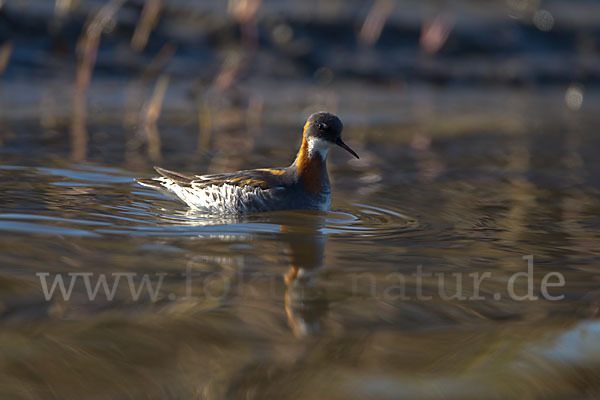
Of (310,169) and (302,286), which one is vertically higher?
(310,169)

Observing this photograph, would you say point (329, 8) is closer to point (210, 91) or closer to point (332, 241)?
point (210, 91)

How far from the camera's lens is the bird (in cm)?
825

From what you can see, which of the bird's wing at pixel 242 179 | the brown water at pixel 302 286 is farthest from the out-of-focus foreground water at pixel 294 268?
the bird's wing at pixel 242 179

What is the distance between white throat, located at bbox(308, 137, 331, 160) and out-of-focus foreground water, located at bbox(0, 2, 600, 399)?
0.56 metres

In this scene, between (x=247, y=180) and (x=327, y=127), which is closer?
(x=247, y=180)

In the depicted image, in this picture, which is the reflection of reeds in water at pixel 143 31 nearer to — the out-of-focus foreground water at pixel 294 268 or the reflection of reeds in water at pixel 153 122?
the reflection of reeds in water at pixel 153 122

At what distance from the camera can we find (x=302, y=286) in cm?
596

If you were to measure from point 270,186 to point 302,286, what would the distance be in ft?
8.32

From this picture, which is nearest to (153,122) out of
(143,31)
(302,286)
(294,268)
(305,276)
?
(143,31)

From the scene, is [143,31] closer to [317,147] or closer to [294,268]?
[317,147]

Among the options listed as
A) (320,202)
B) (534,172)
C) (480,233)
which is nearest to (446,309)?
(480,233)

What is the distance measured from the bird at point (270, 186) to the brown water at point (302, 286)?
19cm

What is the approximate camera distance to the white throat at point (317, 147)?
28.6 feet

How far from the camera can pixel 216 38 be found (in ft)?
60.3
